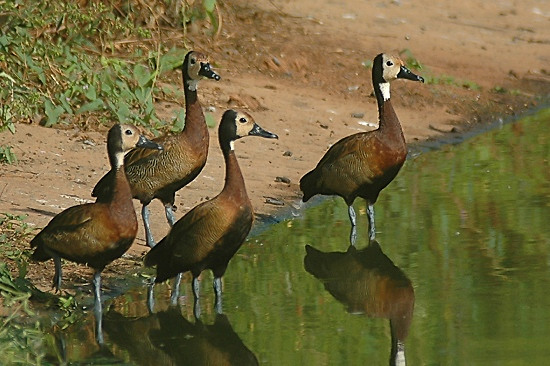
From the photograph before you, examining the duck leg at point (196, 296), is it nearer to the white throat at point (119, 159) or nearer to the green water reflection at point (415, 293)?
the green water reflection at point (415, 293)

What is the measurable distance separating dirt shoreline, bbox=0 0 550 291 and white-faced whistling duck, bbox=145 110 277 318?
90 centimetres

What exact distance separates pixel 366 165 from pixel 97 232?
109 inches

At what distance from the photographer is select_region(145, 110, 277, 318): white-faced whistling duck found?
8.00 m

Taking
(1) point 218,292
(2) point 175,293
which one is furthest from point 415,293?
(2) point 175,293

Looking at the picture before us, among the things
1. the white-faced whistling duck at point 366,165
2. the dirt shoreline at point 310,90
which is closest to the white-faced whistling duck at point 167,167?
the dirt shoreline at point 310,90

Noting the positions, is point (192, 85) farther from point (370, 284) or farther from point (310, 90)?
point (310, 90)

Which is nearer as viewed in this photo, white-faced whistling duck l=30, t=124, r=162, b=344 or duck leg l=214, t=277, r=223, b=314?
white-faced whistling duck l=30, t=124, r=162, b=344

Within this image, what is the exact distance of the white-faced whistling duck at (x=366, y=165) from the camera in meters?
9.91

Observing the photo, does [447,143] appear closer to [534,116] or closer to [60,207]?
[534,116]

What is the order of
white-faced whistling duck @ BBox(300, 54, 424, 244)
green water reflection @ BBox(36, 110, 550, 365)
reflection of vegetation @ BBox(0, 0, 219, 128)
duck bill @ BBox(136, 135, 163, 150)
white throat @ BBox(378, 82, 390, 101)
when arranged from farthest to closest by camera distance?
reflection of vegetation @ BBox(0, 0, 219, 128), white throat @ BBox(378, 82, 390, 101), white-faced whistling duck @ BBox(300, 54, 424, 244), duck bill @ BBox(136, 135, 163, 150), green water reflection @ BBox(36, 110, 550, 365)

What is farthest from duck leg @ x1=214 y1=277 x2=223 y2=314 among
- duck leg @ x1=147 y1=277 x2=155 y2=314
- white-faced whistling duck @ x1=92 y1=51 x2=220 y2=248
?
white-faced whistling duck @ x1=92 y1=51 x2=220 y2=248

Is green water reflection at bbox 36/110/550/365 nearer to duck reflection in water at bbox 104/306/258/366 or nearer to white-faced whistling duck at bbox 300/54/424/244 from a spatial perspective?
duck reflection in water at bbox 104/306/258/366

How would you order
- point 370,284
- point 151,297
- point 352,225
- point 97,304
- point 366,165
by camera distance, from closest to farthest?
point 97,304 → point 151,297 → point 370,284 → point 366,165 → point 352,225

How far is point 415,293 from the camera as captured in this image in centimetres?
838
